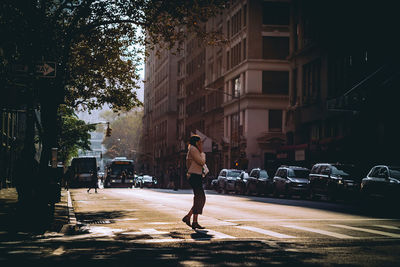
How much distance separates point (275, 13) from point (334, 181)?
36.2 m

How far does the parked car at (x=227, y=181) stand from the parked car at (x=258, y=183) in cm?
280

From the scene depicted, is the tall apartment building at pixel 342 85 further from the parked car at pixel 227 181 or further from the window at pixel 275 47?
the window at pixel 275 47

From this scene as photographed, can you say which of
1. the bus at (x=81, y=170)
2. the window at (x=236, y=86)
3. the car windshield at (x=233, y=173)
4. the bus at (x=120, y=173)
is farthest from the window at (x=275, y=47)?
the bus at (x=120, y=173)

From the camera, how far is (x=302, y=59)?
53750mm

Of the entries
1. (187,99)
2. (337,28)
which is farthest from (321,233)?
(187,99)

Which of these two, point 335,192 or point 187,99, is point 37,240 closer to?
point 335,192

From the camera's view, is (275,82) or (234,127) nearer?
(275,82)

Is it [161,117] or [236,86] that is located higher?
[161,117]

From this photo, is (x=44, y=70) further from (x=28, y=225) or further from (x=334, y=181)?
(x=334, y=181)

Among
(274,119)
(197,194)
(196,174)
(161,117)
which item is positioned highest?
(161,117)

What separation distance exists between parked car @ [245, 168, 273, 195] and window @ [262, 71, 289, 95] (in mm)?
21378

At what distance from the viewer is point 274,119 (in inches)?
2537

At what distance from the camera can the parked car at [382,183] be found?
22547 mm

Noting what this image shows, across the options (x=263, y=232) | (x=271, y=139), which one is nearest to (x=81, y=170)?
(x=271, y=139)
